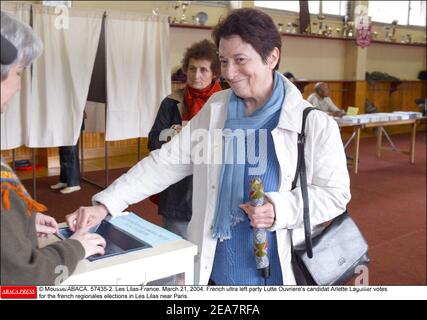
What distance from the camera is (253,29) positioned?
114cm

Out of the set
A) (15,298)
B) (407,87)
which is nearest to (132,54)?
(15,298)

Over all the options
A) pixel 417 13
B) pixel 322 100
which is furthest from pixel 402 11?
pixel 322 100

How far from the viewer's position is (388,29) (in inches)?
342

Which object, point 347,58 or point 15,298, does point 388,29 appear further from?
point 15,298

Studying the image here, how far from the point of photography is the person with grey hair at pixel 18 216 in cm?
70

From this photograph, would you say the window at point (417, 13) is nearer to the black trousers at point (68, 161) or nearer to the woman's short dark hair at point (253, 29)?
the black trousers at point (68, 161)

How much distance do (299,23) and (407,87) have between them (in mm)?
3120

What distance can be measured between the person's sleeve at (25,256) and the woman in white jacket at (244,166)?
29 centimetres

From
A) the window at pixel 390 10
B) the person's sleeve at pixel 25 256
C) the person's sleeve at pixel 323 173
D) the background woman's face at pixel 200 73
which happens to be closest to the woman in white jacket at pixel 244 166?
the person's sleeve at pixel 323 173

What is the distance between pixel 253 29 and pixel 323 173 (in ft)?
1.23

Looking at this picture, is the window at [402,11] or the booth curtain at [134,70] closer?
the booth curtain at [134,70]

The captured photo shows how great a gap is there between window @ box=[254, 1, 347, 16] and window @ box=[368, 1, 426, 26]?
723mm

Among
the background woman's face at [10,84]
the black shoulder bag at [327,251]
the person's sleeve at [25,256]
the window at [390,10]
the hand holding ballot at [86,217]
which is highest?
the window at [390,10]

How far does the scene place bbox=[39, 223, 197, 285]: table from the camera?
0.89m
